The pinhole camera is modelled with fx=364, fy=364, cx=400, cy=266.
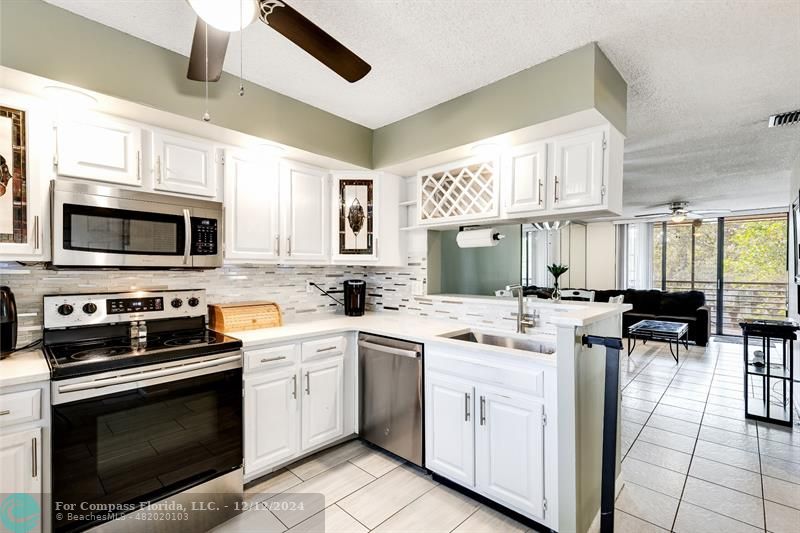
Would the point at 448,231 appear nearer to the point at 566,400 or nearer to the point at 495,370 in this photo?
the point at 495,370

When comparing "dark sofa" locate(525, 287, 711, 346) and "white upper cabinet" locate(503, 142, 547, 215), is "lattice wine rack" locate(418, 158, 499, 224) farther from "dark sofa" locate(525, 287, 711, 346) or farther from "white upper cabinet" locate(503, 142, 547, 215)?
"dark sofa" locate(525, 287, 711, 346)

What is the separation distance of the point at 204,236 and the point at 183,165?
44 centimetres

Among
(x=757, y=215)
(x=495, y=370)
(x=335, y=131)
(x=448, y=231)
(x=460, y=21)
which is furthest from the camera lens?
(x=757, y=215)

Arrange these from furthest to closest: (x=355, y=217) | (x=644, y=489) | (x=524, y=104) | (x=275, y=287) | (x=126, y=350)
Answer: (x=355, y=217) < (x=275, y=287) < (x=644, y=489) < (x=524, y=104) < (x=126, y=350)

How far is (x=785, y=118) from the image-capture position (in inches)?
105

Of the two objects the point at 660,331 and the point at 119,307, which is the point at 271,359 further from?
the point at 660,331

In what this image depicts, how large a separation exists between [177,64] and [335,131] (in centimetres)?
107

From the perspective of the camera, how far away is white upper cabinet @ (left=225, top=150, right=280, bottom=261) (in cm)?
240

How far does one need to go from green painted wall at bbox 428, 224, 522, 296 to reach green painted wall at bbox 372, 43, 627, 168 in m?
1.13

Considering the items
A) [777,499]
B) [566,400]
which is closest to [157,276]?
[566,400]

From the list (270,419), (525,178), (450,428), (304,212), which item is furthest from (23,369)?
(525,178)

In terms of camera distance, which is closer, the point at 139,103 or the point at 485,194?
the point at 139,103

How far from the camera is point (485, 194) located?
2.56 m

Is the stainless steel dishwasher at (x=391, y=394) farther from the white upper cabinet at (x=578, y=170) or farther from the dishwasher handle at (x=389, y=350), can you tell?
the white upper cabinet at (x=578, y=170)
